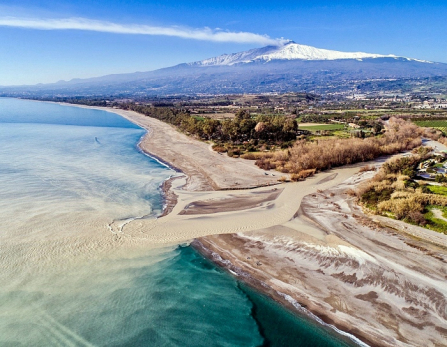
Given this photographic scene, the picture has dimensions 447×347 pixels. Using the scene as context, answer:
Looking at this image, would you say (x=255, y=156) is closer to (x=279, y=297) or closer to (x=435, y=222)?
(x=435, y=222)

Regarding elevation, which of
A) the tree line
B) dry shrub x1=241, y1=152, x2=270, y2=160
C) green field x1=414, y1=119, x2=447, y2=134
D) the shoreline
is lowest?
the shoreline

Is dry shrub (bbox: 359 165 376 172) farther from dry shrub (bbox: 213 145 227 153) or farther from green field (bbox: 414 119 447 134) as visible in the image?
green field (bbox: 414 119 447 134)

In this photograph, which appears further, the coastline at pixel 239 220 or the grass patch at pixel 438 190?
the grass patch at pixel 438 190

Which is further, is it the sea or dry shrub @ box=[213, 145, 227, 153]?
dry shrub @ box=[213, 145, 227, 153]

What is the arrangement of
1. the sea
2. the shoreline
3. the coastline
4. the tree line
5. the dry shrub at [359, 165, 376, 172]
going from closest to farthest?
1. the shoreline
2. the sea
3. the coastline
4. the dry shrub at [359, 165, 376, 172]
5. the tree line

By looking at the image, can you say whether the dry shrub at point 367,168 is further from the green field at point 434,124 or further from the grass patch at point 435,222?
the green field at point 434,124

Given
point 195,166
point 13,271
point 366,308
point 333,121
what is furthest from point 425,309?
point 333,121

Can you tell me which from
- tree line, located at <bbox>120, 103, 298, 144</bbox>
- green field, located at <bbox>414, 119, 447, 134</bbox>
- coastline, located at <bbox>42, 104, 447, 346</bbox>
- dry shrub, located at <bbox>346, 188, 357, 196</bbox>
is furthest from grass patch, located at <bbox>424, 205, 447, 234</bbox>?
green field, located at <bbox>414, 119, 447, 134</bbox>

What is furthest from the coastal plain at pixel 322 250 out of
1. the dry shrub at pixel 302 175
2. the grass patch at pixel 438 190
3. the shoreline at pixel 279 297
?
the grass patch at pixel 438 190
